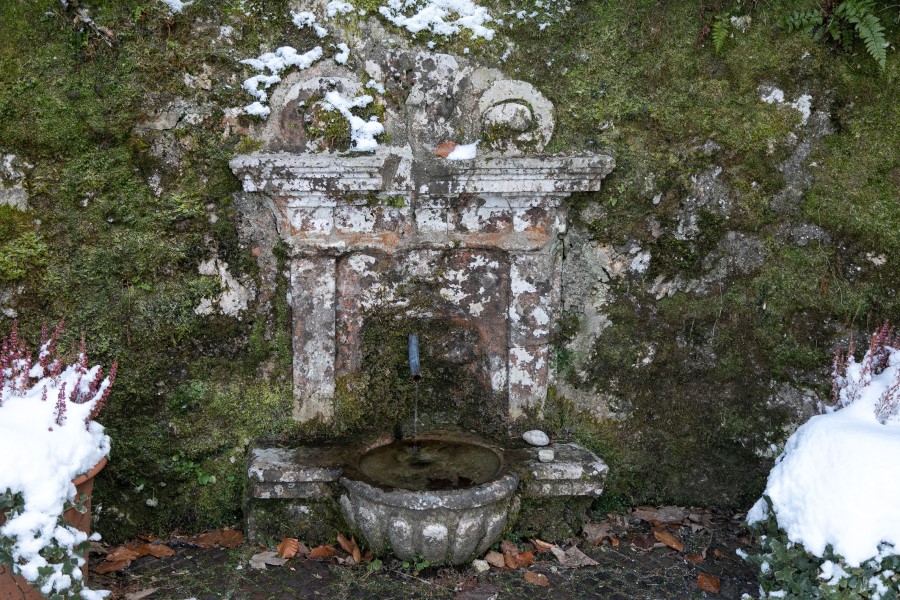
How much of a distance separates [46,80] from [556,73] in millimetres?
2587

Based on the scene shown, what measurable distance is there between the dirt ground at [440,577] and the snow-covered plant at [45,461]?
25.4 inches

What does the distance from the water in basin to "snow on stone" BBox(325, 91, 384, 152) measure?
1.62 meters

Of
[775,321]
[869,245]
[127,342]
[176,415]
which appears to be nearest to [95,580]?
[176,415]

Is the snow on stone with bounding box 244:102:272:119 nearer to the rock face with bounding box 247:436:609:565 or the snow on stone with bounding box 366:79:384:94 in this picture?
the snow on stone with bounding box 366:79:384:94

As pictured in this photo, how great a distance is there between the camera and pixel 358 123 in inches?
143

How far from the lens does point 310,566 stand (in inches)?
136

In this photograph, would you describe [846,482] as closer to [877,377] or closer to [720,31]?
[877,377]

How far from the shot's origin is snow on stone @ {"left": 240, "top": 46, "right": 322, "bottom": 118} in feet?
11.7

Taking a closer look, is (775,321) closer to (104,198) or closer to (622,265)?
(622,265)

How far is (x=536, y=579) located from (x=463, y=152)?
2197 mm

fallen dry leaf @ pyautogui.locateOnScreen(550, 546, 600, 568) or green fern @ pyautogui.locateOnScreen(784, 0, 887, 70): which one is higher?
green fern @ pyautogui.locateOnScreen(784, 0, 887, 70)

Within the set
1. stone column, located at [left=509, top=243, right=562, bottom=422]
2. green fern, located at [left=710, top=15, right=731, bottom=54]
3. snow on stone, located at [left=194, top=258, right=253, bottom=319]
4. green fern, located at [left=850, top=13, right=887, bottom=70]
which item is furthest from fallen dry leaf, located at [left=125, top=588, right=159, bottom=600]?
green fern, located at [left=850, top=13, right=887, bottom=70]

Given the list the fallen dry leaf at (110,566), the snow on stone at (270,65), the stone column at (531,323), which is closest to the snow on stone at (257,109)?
the snow on stone at (270,65)

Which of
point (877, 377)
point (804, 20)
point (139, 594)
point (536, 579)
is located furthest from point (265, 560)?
point (804, 20)
